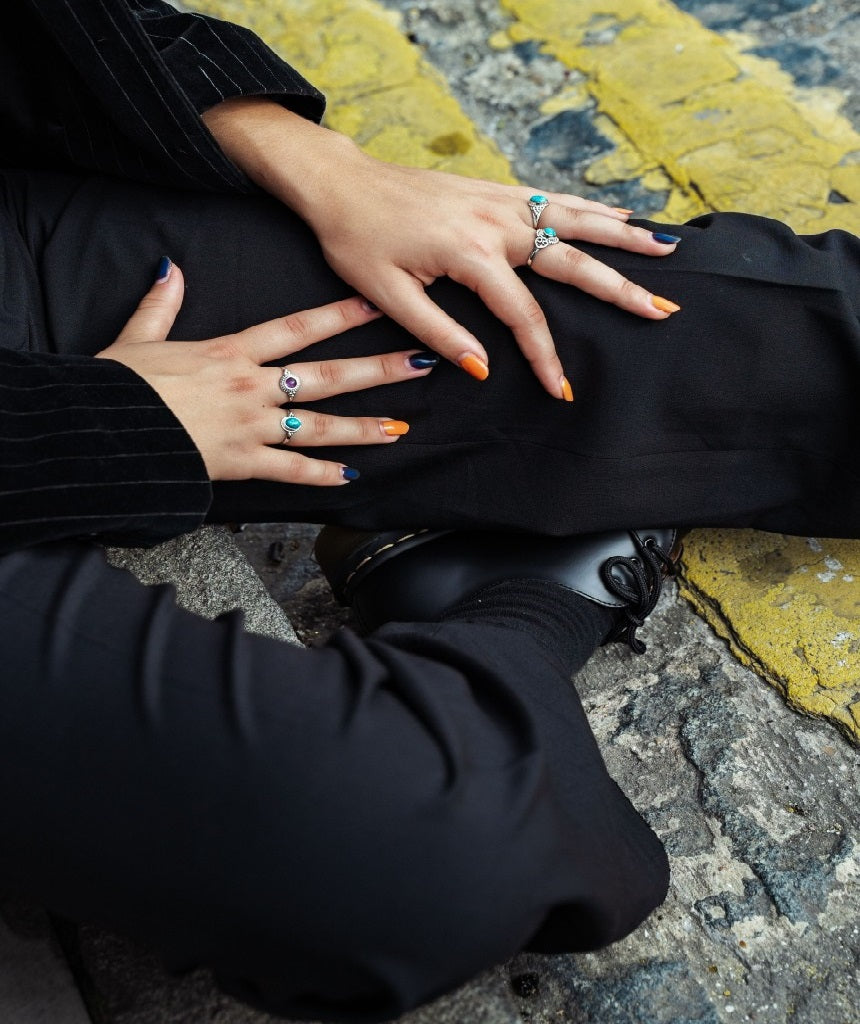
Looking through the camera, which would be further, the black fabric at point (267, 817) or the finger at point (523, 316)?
the finger at point (523, 316)

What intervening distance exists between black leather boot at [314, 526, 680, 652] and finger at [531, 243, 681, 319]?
28cm

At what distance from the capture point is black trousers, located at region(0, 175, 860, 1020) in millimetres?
772

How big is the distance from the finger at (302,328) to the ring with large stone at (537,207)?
205mm

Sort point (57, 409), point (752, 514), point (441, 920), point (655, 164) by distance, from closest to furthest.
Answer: point (441, 920), point (57, 409), point (752, 514), point (655, 164)

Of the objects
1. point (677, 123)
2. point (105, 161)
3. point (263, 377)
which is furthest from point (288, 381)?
point (677, 123)

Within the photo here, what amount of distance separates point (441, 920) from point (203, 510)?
17.3 inches

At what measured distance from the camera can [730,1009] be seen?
97 centimetres

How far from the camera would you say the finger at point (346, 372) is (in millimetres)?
1066

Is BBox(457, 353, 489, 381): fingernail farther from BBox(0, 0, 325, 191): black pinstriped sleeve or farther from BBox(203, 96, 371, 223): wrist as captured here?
BBox(0, 0, 325, 191): black pinstriped sleeve

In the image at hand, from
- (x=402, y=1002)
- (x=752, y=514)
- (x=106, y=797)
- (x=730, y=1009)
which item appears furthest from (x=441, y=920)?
(x=752, y=514)

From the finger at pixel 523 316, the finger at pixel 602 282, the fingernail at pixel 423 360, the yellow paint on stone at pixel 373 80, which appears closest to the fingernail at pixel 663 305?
the finger at pixel 602 282

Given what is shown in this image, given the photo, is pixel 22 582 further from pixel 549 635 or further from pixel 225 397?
pixel 549 635

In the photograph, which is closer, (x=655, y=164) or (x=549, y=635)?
(x=549, y=635)

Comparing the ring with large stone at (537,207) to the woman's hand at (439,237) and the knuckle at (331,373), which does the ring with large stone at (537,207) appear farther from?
the knuckle at (331,373)
